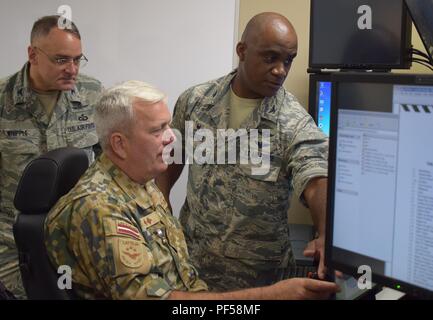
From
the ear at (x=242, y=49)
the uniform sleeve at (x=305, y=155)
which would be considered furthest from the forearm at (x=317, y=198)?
the ear at (x=242, y=49)

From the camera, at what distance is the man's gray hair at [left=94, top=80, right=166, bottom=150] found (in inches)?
55.3

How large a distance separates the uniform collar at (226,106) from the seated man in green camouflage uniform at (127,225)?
44cm

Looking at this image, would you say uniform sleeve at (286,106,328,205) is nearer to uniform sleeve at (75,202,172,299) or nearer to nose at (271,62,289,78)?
nose at (271,62,289,78)

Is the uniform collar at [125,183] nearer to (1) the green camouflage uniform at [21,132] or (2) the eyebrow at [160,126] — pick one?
(2) the eyebrow at [160,126]

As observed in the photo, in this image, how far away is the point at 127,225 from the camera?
50.5 inches

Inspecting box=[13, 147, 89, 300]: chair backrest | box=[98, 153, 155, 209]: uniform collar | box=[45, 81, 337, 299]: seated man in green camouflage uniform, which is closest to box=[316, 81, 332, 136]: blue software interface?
box=[45, 81, 337, 299]: seated man in green camouflage uniform

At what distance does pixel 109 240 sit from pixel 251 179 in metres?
0.70

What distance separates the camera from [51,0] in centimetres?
276

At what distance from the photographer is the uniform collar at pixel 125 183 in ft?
4.60

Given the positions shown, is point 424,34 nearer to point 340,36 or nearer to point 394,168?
point 394,168

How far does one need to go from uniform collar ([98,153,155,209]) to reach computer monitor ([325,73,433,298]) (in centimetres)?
50

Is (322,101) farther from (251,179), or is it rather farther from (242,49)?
(251,179)
